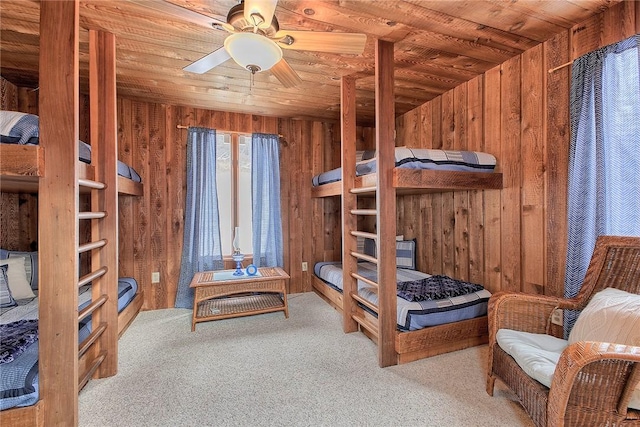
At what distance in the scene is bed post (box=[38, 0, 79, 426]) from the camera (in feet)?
4.60

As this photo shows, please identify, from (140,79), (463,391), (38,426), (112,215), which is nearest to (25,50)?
(140,79)

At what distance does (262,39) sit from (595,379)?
6.69ft

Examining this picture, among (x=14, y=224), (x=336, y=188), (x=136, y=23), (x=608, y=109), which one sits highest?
(x=136, y=23)

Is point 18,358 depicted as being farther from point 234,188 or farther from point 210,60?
point 234,188

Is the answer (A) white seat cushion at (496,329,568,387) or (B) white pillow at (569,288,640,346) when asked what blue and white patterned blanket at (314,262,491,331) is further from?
(B) white pillow at (569,288,640,346)

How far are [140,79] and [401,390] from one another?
345 cm

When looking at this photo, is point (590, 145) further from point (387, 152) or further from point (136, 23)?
point (136, 23)

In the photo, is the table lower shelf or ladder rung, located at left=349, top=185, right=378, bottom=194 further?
the table lower shelf

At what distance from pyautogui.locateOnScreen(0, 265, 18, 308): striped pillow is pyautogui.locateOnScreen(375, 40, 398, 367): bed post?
2.80 meters

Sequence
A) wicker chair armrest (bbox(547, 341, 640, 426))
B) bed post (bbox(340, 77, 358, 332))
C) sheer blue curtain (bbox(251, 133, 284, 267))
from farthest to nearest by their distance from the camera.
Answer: sheer blue curtain (bbox(251, 133, 284, 267)), bed post (bbox(340, 77, 358, 332)), wicker chair armrest (bbox(547, 341, 640, 426))

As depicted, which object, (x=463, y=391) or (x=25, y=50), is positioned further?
(x=25, y=50)

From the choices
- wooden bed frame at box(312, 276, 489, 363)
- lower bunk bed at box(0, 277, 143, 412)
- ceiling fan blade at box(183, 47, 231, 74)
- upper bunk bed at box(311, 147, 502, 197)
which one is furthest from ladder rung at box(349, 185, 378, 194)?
lower bunk bed at box(0, 277, 143, 412)

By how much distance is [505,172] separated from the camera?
2.49 metres

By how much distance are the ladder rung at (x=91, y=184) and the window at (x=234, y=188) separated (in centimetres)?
176
